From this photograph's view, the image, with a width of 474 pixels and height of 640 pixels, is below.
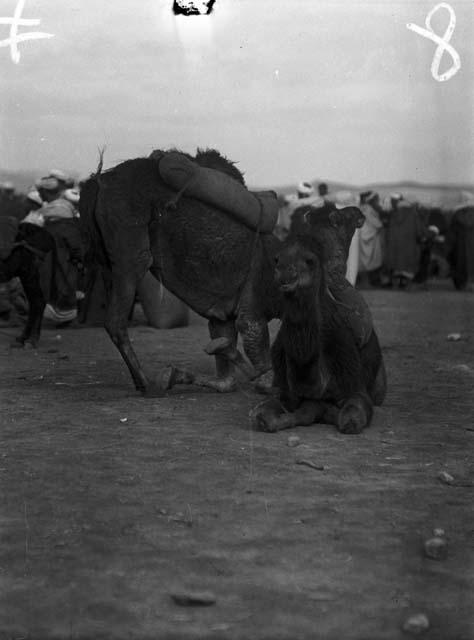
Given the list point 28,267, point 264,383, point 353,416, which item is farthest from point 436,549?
point 28,267

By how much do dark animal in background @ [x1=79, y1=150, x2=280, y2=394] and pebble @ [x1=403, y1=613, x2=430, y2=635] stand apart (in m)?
4.60

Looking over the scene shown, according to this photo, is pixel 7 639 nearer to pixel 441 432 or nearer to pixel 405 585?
pixel 405 585

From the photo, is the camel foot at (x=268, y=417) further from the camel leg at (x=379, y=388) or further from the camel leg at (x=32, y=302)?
the camel leg at (x=32, y=302)

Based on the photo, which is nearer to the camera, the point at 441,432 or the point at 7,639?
the point at 7,639

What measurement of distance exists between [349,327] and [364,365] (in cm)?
47

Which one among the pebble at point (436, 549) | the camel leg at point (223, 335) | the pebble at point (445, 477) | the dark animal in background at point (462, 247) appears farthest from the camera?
the dark animal in background at point (462, 247)

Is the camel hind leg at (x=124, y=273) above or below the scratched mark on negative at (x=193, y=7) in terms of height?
below

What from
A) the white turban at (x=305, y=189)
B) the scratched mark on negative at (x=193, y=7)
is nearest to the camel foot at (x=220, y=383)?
the scratched mark on negative at (x=193, y=7)

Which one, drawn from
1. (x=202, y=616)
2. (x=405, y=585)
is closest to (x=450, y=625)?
(x=405, y=585)

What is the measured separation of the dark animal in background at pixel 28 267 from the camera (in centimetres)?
1136

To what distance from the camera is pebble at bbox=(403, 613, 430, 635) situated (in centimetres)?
357

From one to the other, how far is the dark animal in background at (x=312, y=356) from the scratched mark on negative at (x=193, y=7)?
1622 millimetres

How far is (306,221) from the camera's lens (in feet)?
23.1

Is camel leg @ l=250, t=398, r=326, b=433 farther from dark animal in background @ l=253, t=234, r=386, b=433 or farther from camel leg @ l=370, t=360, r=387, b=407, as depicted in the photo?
camel leg @ l=370, t=360, r=387, b=407
